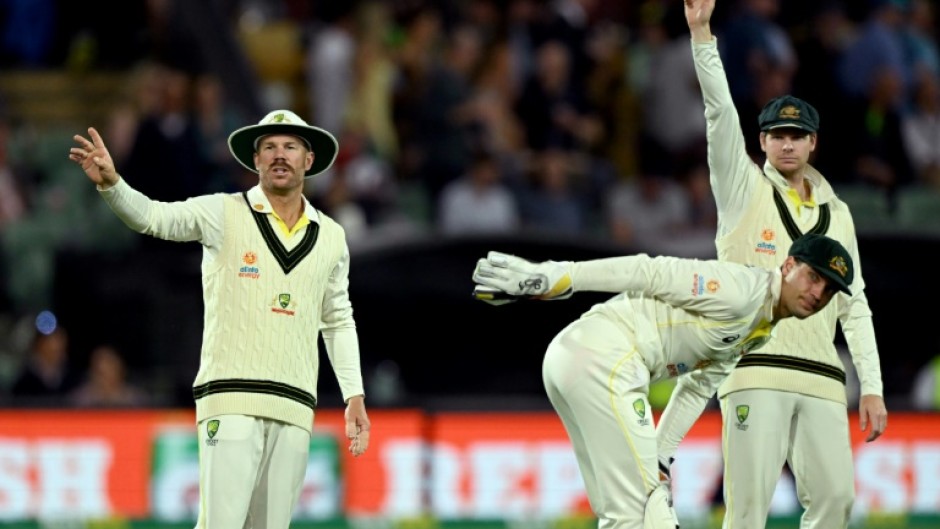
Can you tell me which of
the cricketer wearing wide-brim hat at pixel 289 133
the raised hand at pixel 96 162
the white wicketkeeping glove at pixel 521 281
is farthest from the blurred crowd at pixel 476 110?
the white wicketkeeping glove at pixel 521 281

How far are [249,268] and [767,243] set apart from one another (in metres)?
2.47

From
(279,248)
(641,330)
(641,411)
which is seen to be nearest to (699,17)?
(641,330)

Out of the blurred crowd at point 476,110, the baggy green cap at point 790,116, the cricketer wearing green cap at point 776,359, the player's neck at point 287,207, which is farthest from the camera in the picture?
the blurred crowd at point 476,110

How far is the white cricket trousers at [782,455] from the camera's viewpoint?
8648mm

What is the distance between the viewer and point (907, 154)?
1644cm

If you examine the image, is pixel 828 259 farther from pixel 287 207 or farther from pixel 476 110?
pixel 476 110

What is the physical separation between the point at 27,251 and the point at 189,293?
1.64 metres

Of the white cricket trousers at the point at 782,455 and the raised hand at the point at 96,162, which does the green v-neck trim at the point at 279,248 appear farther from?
the white cricket trousers at the point at 782,455

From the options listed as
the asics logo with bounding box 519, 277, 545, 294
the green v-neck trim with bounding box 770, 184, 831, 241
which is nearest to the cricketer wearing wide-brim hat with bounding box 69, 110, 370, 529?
the asics logo with bounding box 519, 277, 545, 294

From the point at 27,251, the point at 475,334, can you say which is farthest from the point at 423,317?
the point at 27,251

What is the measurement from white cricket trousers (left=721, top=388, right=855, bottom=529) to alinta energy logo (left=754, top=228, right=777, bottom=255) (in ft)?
2.18

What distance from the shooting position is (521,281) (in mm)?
7691

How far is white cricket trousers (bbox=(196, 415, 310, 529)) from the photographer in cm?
805

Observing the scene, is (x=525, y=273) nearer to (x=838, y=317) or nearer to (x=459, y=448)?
(x=838, y=317)
